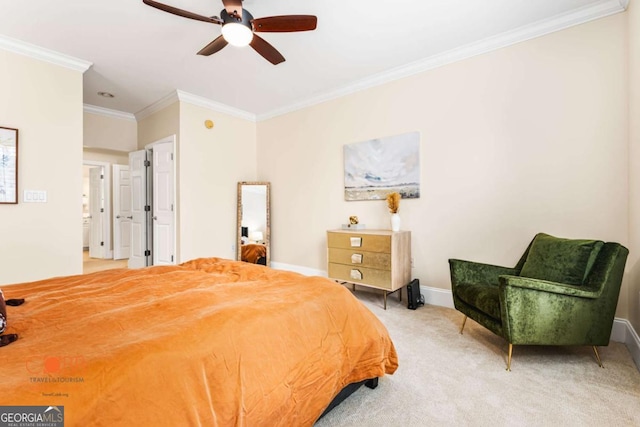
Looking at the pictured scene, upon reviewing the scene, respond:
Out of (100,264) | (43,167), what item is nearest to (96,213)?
(100,264)

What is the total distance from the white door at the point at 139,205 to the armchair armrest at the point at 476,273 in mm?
4856

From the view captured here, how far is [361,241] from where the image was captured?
133 inches

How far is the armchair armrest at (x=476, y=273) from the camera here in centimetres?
261

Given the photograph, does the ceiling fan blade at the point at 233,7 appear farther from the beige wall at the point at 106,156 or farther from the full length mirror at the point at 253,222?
the beige wall at the point at 106,156

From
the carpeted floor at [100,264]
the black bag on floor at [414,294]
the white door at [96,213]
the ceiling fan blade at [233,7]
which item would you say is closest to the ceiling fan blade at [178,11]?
the ceiling fan blade at [233,7]

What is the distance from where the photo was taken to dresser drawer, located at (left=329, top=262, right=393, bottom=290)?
3193mm

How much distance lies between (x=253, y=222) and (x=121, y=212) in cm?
349

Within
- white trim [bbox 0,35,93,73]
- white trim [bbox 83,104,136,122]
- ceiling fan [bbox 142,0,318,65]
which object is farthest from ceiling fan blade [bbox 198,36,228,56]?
white trim [bbox 83,104,136,122]

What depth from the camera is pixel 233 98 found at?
4465 millimetres

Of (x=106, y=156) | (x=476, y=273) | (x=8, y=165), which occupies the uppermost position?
(x=106, y=156)

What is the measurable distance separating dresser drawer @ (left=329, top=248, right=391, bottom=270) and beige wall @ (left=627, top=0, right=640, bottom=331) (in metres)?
1.89

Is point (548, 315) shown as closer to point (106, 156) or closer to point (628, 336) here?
point (628, 336)

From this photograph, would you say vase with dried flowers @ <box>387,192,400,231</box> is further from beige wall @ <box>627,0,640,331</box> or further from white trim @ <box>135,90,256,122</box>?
white trim @ <box>135,90,256,122</box>

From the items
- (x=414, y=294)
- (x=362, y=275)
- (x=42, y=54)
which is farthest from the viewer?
(x=362, y=275)
